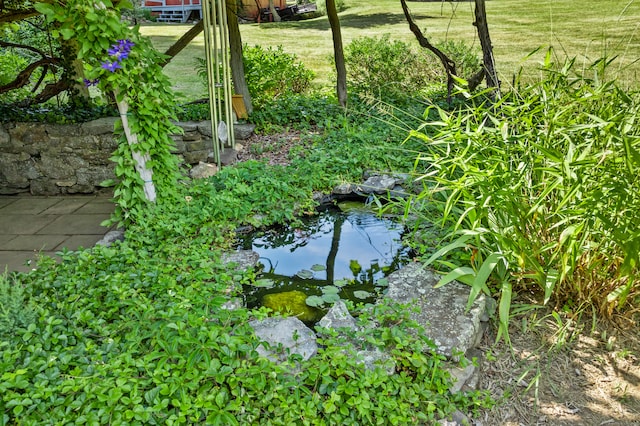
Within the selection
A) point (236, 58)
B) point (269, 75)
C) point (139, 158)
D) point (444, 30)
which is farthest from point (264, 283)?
point (444, 30)

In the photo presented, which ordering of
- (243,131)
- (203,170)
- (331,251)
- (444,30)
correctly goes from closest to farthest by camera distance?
(331,251)
(203,170)
(243,131)
(444,30)

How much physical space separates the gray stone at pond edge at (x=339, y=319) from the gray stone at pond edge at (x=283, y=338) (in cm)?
11

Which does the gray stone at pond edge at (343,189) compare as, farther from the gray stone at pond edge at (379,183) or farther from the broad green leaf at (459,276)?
the broad green leaf at (459,276)

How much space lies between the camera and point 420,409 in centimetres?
184

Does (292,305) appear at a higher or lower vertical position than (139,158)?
lower

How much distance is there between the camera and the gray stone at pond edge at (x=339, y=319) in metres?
2.20

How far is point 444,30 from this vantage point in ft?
33.9

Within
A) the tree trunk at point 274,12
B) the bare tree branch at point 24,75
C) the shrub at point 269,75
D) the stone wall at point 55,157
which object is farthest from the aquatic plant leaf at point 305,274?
the tree trunk at point 274,12

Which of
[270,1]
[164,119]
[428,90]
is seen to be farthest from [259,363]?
[270,1]

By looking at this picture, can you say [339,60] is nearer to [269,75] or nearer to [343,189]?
[269,75]

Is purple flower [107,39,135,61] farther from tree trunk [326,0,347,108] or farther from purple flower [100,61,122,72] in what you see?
tree trunk [326,0,347,108]

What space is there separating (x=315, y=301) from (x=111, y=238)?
4.80 ft

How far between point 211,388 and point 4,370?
2.36 feet

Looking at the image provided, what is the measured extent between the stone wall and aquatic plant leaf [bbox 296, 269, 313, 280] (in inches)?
90.6
